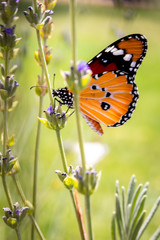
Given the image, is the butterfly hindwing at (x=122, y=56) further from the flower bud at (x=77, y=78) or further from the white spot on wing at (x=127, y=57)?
the flower bud at (x=77, y=78)

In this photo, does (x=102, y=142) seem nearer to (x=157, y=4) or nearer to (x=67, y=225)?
(x=67, y=225)

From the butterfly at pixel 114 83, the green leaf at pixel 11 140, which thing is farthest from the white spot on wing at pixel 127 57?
the green leaf at pixel 11 140

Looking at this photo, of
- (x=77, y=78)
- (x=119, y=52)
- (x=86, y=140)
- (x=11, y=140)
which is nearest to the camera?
(x=77, y=78)

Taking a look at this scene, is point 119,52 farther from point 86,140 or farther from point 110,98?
point 86,140

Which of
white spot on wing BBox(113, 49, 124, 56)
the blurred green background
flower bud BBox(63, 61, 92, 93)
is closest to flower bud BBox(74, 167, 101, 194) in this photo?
flower bud BBox(63, 61, 92, 93)

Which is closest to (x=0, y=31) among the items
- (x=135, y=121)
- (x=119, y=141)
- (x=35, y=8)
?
(x=35, y=8)

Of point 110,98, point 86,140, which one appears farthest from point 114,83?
point 86,140
